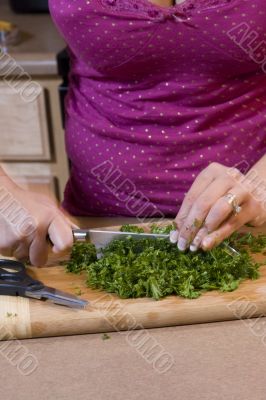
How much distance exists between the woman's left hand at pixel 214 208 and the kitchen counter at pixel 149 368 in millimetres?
129

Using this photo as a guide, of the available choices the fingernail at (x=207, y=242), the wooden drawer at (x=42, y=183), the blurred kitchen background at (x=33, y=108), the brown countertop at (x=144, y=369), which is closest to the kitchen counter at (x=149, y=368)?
the brown countertop at (x=144, y=369)

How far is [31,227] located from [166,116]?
0.30 meters

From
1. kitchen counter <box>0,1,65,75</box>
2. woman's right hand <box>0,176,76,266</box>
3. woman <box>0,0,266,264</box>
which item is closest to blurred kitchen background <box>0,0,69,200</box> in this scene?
kitchen counter <box>0,1,65,75</box>

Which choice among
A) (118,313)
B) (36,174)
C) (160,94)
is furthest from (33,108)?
(118,313)

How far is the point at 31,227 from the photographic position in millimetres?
866

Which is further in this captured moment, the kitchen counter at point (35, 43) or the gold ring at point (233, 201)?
the kitchen counter at point (35, 43)

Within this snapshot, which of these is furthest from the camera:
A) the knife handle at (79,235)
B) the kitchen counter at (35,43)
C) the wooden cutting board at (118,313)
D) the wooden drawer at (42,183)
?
the wooden drawer at (42,183)

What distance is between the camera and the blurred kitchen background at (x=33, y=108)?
1.67 metres

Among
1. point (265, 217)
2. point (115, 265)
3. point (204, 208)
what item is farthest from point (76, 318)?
point (265, 217)

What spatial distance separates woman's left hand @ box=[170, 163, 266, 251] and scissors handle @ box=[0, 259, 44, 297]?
0.21m

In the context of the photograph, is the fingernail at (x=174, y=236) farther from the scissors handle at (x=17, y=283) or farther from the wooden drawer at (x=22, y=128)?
the wooden drawer at (x=22, y=128)

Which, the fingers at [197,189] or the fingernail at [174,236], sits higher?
the fingers at [197,189]

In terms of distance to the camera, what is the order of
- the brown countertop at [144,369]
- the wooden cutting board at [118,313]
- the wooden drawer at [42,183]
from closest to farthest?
the brown countertop at [144,369] → the wooden cutting board at [118,313] → the wooden drawer at [42,183]

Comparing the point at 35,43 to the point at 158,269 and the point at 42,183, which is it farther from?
the point at 158,269
